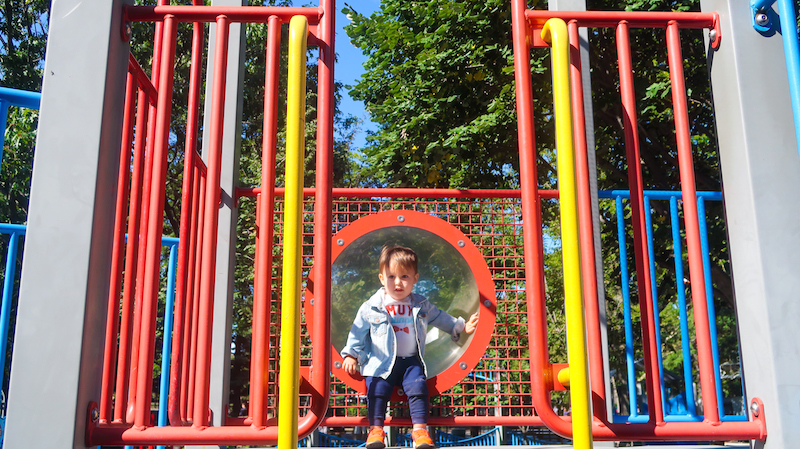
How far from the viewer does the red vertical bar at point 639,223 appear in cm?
166

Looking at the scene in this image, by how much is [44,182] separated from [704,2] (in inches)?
75.6

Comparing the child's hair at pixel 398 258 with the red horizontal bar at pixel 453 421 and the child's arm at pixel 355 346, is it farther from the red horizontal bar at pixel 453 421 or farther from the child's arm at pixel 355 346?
the red horizontal bar at pixel 453 421

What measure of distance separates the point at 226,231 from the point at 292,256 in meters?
1.47

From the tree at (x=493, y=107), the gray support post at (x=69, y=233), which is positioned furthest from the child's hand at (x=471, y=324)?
the tree at (x=493, y=107)

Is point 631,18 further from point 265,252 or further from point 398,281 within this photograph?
point 398,281

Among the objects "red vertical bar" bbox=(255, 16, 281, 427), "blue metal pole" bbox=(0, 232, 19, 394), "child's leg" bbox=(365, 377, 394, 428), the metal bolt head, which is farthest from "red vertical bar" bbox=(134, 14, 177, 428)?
"blue metal pole" bbox=(0, 232, 19, 394)

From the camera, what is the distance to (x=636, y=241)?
173 centimetres

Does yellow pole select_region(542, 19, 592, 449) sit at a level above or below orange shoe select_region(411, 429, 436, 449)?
above

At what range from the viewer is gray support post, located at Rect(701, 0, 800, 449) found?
1.49 m

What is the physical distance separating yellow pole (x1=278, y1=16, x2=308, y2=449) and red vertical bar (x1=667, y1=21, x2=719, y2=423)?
100cm

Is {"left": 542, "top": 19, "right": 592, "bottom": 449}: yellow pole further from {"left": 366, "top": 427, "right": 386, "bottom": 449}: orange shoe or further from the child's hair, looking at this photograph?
the child's hair

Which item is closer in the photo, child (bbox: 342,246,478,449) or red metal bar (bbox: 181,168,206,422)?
red metal bar (bbox: 181,168,206,422)

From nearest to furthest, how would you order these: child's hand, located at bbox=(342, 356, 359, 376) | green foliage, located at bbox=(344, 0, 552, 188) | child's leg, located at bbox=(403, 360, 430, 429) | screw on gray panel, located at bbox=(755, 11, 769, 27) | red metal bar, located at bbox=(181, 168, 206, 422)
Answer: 1. screw on gray panel, located at bbox=(755, 11, 769, 27)
2. red metal bar, located at bbox=(181, 168, 206, 422)
3. child's leg, located at bbox=(403, 360, 430, 429)
4. child's hand, located at bbox=(342, 356, 359, 376)
5. green foliage, located at bbox=(344, 0, 552, 188)

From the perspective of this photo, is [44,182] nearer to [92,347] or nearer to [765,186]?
[92,347]
